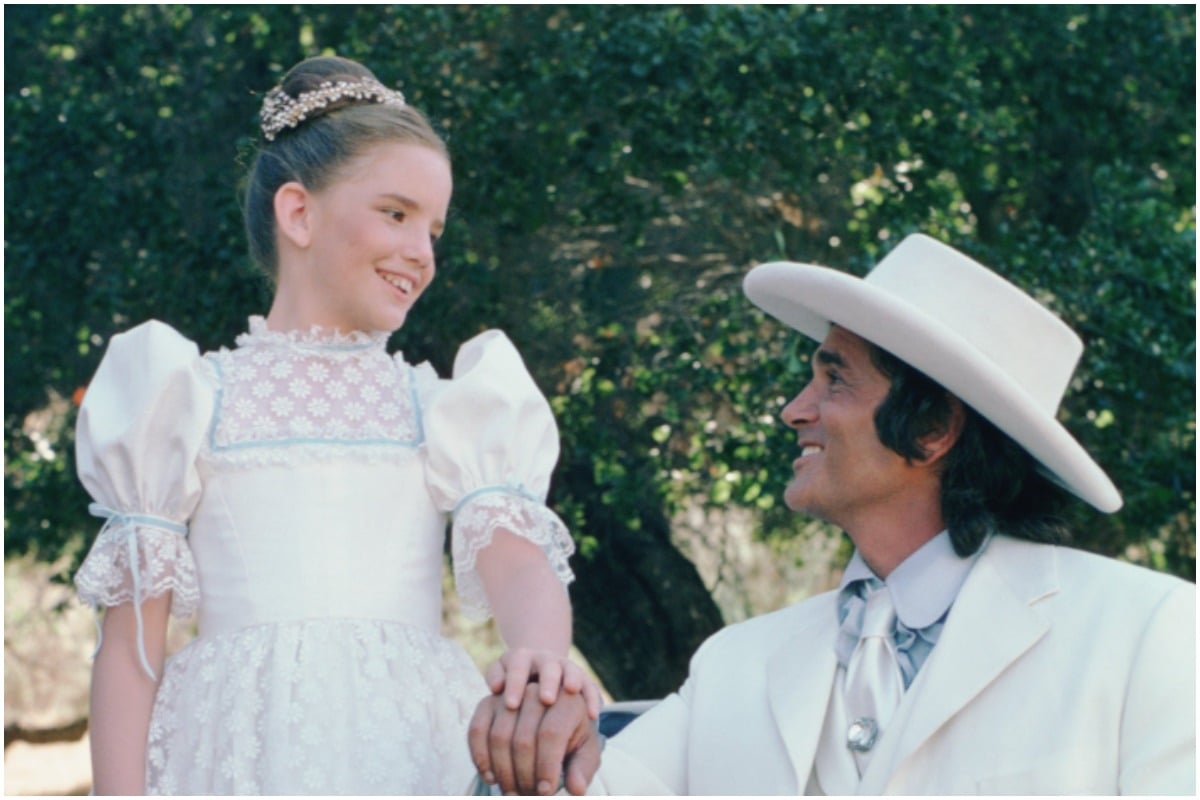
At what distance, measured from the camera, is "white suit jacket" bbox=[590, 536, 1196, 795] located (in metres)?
2.40

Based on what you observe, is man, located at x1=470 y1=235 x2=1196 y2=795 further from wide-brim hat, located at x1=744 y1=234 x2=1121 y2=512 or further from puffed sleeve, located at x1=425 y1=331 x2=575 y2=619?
puffed sleeve, located at x1=425 y1=331 x2=575 y2=619

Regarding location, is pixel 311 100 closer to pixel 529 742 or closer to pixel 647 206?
pixel 529 742

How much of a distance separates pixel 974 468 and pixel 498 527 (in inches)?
30.3

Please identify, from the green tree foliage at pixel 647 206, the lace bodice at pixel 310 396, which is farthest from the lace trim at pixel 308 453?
the green tree foliage at pixel 647 206

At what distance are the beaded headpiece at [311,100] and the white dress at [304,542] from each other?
0.42 meters

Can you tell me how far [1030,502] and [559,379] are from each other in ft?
9.84

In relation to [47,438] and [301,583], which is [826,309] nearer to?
[301,583]

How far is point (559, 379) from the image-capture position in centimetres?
564

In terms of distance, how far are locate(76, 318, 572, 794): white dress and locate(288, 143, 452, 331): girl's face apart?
134 mm

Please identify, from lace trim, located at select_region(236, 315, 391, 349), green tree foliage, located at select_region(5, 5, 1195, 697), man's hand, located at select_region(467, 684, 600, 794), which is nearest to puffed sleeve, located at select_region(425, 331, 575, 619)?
lace trim, located at select_region(236, 315, 391, 349)

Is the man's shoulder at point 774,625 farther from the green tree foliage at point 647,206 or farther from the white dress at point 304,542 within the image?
the green tree foliage at point 647,206

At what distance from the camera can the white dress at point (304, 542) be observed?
8.32 ft

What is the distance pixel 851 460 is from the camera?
9.15ft

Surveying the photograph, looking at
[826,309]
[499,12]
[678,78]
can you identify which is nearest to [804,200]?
[678,78]
